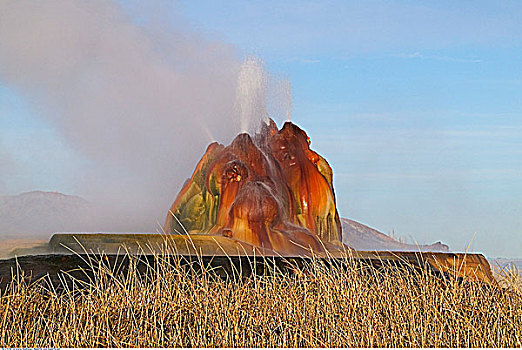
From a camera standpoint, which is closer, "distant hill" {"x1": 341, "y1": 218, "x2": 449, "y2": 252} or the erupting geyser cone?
the erupting geyser cone

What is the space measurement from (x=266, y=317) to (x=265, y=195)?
285 centimetres

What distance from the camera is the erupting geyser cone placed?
6305mm

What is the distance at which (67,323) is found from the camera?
362 centimetres

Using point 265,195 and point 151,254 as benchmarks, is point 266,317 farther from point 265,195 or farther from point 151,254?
point 265,195

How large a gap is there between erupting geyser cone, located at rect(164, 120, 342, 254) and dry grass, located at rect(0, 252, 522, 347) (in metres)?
2.35

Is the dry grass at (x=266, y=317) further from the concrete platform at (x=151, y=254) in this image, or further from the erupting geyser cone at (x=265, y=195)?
the erupting geyser cone at (x=265, y=195)

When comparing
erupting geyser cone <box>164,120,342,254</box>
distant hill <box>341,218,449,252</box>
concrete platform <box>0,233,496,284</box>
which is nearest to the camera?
concrete platform <box>0,233,496,284</box>

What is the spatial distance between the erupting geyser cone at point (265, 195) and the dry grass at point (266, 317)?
2.35m

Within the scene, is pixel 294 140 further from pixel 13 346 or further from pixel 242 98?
pixel 13 346

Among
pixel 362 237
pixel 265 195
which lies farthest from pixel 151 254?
pixel 362 237

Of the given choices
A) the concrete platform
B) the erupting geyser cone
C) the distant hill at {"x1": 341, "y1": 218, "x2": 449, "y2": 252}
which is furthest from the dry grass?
the distant hill at {"x1": 341, "y1": 218, "x2": 449, "y2": 252}

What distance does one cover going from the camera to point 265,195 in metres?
6.36

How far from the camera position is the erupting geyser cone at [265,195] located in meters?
6.30

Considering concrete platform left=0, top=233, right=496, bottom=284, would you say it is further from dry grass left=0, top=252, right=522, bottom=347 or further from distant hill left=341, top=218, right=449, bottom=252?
distant hill left=341, top=218, right=449, bottom=252
